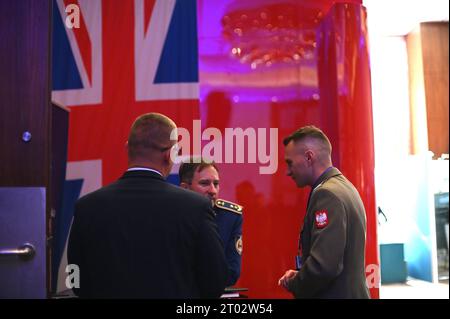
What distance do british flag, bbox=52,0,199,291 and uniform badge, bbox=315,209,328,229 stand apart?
1.69 meters

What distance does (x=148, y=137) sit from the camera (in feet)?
5.30

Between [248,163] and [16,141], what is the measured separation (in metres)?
1.82

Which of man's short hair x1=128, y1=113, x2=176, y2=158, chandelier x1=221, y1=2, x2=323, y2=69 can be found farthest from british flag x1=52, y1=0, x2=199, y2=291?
man's short hair x1=128, y1=113, x2=176, y2=158

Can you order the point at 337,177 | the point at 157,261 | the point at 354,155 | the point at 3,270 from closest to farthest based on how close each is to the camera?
1. the point at 157,261
2. the point at 3,270
3. the point at 337,177
4. the point at 354,155

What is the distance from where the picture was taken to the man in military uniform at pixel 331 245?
1.87 m

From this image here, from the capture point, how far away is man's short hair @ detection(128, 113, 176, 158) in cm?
162

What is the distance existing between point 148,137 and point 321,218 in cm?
74

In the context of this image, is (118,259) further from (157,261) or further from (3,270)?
(3,270)

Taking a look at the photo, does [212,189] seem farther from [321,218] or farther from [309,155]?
[321,218]

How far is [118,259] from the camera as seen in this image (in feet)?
5.00

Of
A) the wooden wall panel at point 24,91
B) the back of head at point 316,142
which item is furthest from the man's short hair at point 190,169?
the wooden wall panel at point 24,91

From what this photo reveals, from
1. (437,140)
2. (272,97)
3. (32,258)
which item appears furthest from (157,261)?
(437,140)

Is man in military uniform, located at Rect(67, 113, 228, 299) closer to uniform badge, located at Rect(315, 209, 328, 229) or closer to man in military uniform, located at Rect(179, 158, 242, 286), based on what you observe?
uniform badge, located at Rect(315, 209, 328, 229)

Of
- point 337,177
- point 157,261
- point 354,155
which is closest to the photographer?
point 157,261
